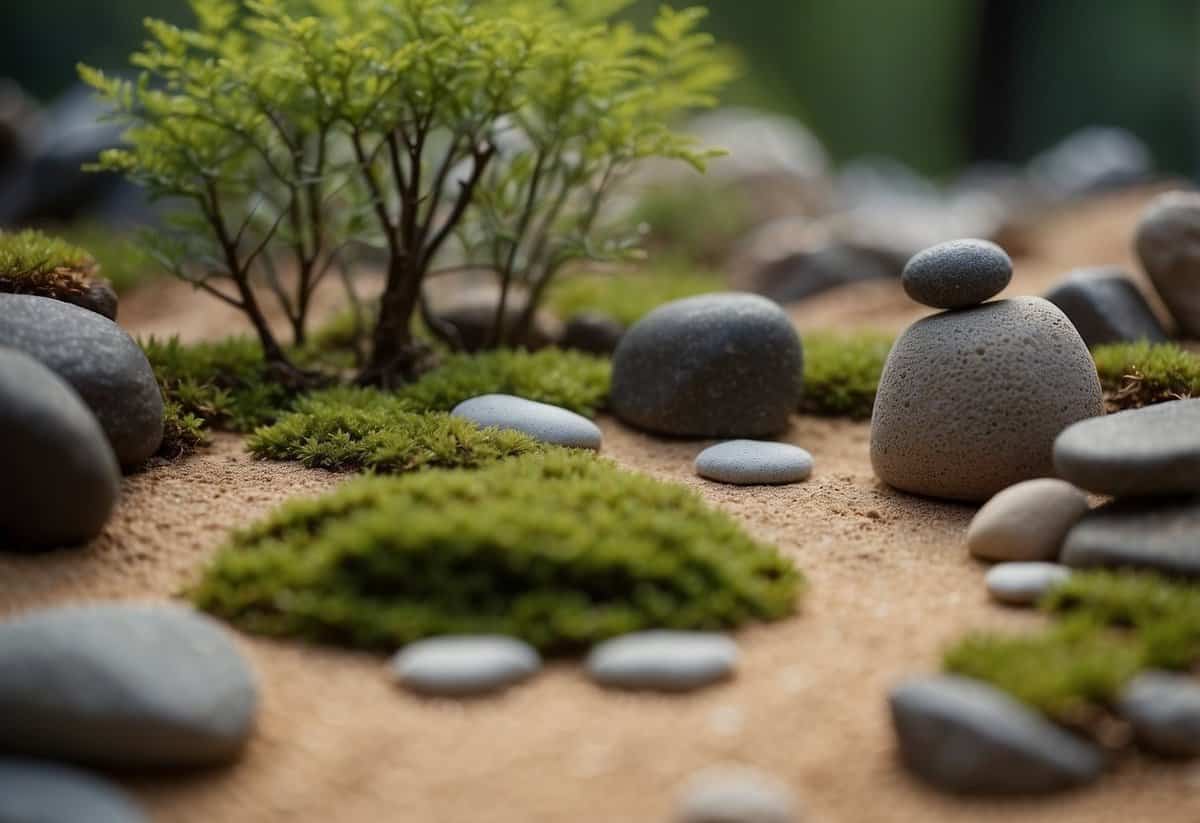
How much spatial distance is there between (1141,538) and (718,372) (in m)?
2.65

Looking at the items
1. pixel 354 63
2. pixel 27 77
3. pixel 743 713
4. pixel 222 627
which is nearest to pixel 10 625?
pixel 222 627

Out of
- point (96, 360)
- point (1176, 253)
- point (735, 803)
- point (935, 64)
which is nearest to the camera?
point (735, 803)

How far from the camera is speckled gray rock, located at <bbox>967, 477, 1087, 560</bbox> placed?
4074 mm

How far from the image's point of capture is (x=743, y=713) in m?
3.09

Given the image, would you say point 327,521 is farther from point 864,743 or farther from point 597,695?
point 864,743

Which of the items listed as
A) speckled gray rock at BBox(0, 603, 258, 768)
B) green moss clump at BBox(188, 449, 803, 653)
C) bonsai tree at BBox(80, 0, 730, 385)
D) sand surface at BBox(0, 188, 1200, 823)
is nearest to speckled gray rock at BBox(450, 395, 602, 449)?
bonsai tree at BBox(80, 0, 730, 385)

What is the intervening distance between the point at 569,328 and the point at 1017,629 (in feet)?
14.7

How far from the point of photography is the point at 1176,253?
6.51 metres

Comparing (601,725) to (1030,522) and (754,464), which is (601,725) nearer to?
→ (1030,522)

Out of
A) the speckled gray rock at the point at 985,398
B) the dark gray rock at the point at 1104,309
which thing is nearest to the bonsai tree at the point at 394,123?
the speckled gray rock at the point at 985,398

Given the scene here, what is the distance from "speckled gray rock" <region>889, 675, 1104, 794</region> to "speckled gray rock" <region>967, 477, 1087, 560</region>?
1.27m

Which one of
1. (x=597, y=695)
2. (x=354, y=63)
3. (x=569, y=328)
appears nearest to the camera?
(x=597, y=695)

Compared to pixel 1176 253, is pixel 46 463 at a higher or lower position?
lower

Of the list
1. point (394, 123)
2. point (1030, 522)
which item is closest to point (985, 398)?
point (1030, 522)
